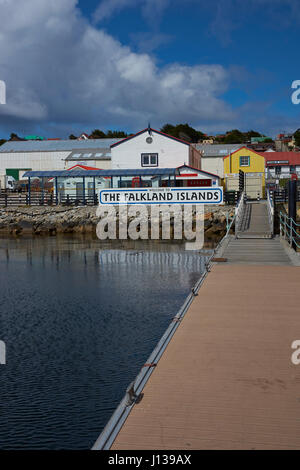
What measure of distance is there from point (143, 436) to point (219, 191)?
45.1 meters

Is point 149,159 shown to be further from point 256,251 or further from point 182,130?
point 182,130

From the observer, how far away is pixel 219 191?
51094 millimetres

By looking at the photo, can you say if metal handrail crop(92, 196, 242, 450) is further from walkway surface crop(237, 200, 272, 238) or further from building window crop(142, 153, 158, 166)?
building window crop(142, 153, 158, 166)

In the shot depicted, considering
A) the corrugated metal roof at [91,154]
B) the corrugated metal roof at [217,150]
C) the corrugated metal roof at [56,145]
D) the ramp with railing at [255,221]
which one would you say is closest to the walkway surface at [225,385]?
the ramp with railing at [255,221]

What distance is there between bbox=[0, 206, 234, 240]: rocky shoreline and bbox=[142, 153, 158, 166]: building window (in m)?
11.0

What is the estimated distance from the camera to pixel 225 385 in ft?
29.3

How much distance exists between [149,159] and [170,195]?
12560 mm

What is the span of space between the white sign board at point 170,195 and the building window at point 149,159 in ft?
35.3

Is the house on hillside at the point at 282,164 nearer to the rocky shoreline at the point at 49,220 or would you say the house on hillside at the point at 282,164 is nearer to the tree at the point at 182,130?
the rocky shoreline at the point at 49,220

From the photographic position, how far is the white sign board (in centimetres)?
5066

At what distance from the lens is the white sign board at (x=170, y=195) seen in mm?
50656
